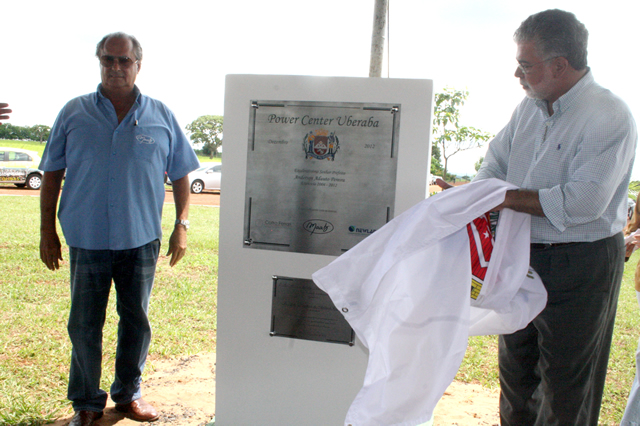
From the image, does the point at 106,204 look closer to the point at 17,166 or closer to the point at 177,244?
the point at 177,244

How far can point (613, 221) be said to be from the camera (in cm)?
197

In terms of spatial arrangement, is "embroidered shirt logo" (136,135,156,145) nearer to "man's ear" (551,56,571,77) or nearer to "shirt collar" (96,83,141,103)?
"shirt collar" (96,83,141,103)

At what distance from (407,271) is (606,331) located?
0.91 metres

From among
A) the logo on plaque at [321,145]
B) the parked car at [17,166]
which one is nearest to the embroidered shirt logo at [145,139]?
the logo on plaque at [321,145]

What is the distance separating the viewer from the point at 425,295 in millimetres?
1800

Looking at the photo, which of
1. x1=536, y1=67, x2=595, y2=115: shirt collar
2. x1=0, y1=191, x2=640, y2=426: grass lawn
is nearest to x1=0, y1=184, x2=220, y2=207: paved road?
x1=0, y1=191, x2=640, y2=426: grass lawn

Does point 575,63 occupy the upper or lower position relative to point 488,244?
upper

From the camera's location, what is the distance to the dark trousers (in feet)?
6.53

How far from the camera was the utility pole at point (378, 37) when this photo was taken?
4668mm

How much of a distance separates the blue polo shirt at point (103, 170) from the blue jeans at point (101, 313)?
0.29 ft

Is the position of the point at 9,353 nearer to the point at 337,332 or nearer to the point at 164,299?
the point at 164,299

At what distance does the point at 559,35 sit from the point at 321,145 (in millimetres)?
1045

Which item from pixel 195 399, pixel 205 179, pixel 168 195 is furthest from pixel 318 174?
pixel 205 179

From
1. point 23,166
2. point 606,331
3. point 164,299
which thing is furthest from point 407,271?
point 23,166
